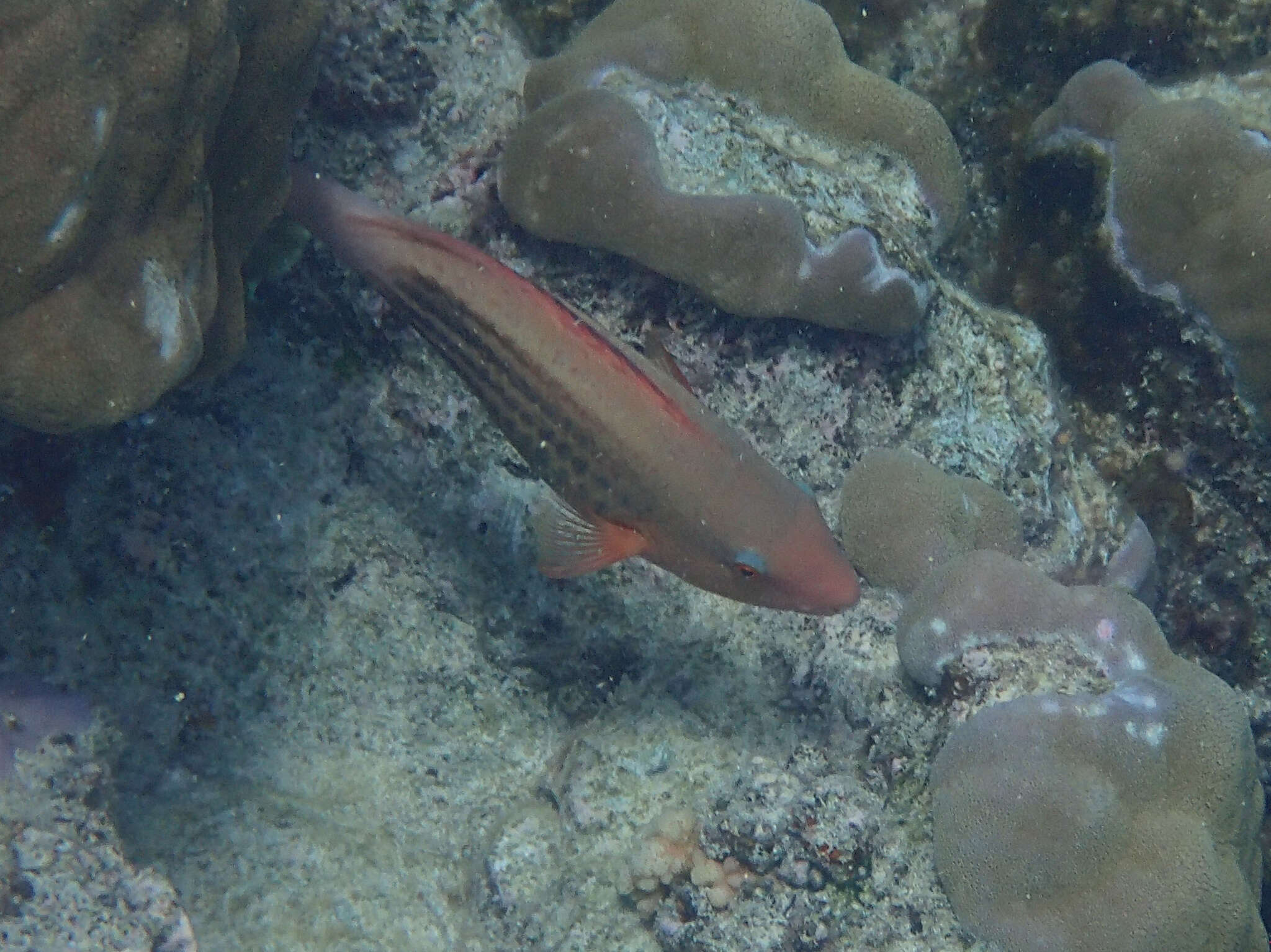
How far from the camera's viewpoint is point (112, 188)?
2.81m

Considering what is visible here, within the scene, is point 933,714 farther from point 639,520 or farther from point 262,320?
point 262,320

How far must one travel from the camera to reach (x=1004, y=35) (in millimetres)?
5125

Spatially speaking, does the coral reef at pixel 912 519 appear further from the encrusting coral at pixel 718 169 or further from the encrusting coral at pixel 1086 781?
the encrusting coral at pixel 718 169

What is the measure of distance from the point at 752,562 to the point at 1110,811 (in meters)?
1.79

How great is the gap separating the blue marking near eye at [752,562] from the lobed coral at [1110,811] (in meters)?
1.33

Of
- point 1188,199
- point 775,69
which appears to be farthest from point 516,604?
point 1188,199

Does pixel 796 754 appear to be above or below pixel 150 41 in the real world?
below

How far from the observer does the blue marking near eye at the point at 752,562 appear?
10.3 feet

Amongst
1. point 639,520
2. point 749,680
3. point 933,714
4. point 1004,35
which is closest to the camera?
point 639,520

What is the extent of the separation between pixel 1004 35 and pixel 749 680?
151 inches

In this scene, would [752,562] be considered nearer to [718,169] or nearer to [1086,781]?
[1086,781]

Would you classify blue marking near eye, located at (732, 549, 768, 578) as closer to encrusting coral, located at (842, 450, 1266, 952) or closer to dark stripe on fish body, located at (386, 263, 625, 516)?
dark stripe on fish body, located at (386, 263, 625, 516)

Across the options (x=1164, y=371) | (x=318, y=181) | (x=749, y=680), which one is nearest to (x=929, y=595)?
(x=749, y=680)

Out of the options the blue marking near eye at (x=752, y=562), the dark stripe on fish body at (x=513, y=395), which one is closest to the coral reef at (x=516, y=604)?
the dark stripe on fish body at (x=513, y=395)
